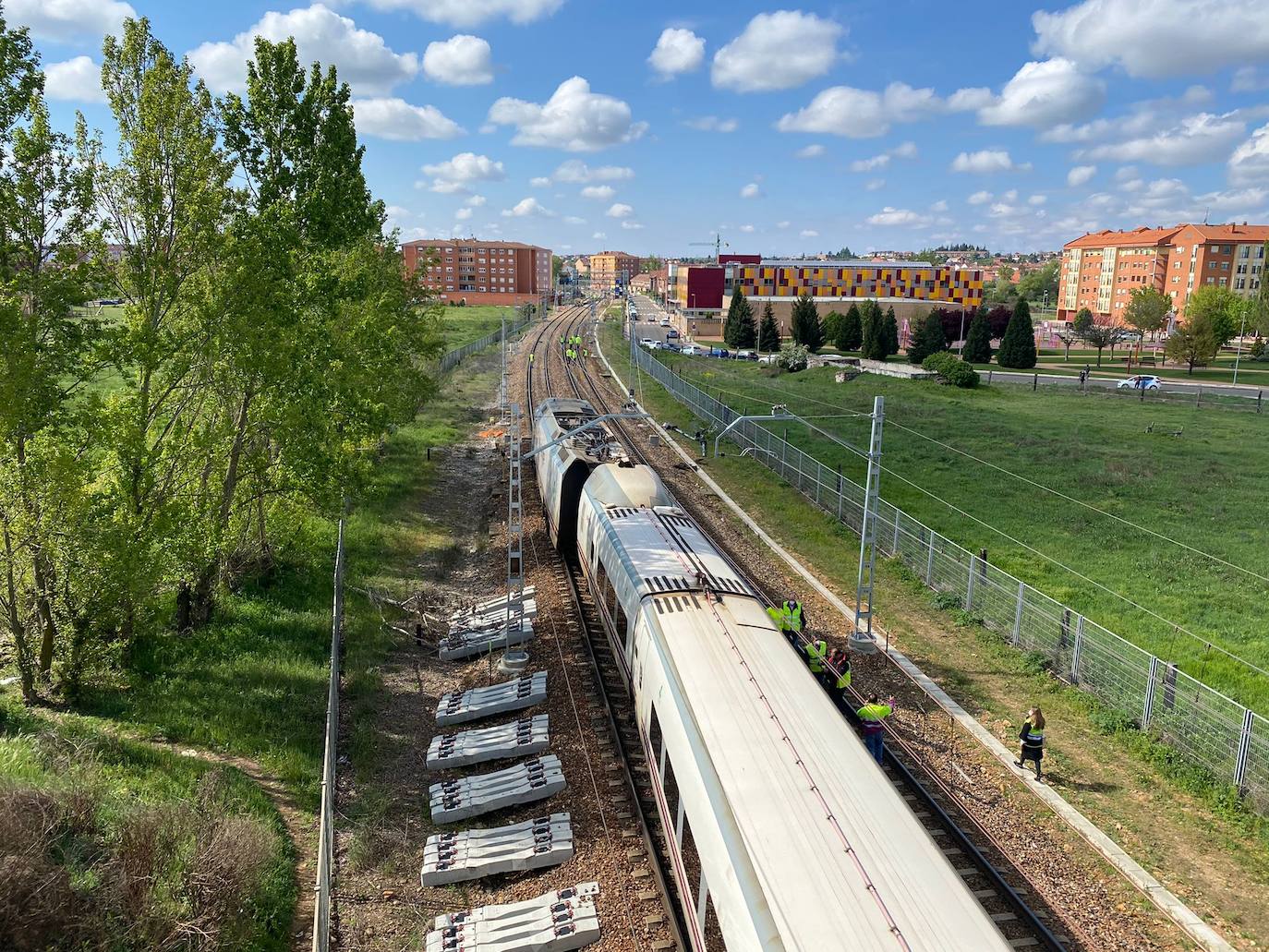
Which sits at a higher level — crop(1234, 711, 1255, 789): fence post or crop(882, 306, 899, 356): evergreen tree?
crop(882, 306, 899, 356): evergreen tree

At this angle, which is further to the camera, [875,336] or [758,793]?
[875,336]

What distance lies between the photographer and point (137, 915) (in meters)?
9.12

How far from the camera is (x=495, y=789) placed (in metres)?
13.1

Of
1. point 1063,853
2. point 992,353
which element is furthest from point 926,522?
point 992,353

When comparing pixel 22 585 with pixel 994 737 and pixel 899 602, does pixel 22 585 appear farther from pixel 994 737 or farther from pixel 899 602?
pixel 899 602

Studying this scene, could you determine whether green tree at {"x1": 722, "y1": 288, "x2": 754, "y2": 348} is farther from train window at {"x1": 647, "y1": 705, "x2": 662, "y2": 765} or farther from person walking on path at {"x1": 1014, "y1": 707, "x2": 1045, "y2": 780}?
train window at {"x1": 647, "y1": 705, "x2": 662, "y2": 765}

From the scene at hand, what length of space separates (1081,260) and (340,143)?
14875cm

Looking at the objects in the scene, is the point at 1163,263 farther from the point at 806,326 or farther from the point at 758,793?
the point at 758,793

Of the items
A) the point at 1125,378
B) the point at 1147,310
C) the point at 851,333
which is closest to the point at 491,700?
the point at 1125,378

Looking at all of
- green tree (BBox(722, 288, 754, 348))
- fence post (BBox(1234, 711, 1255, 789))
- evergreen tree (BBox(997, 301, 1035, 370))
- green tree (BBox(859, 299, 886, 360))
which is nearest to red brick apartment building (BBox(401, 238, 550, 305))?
green tree (BBox(722, 288, 754, 348))

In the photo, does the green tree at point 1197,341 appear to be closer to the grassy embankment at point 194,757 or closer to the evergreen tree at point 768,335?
the evergreen tree at point 768,335

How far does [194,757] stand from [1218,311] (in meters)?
95.6

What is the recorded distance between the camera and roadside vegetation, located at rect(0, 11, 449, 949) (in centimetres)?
1000

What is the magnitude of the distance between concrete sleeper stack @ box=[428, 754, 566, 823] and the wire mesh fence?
36.5 ft
